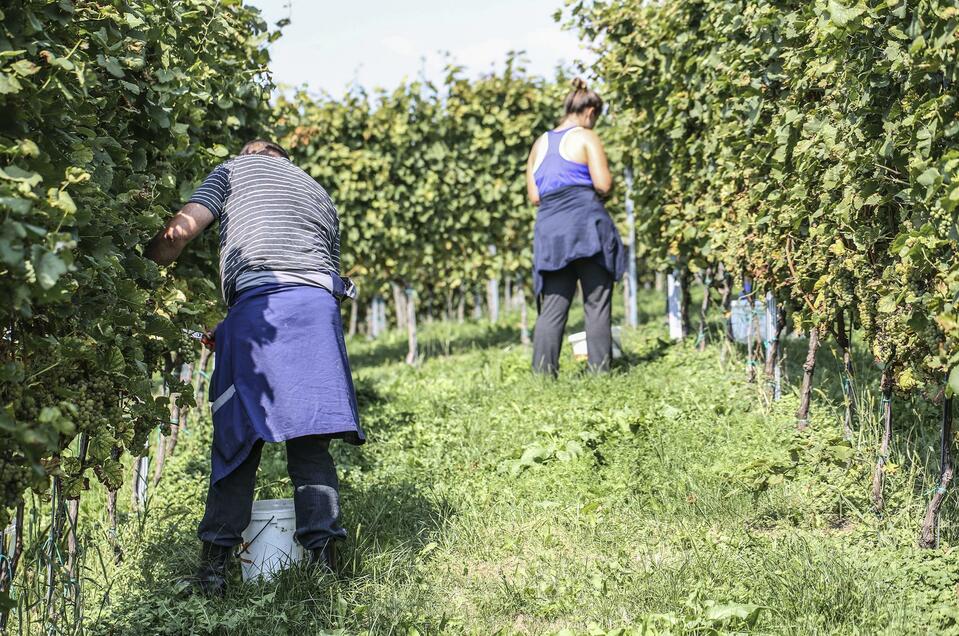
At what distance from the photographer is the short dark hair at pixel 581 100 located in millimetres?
5992

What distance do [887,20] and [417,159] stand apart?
779cm

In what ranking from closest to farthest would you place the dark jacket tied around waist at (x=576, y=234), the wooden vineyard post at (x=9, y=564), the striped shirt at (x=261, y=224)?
the wooden vineyard post at (x=9, y=564) → the striped shirt at (x=261, y=224) → the dark jacket tied around waist at (x=576, y=234)

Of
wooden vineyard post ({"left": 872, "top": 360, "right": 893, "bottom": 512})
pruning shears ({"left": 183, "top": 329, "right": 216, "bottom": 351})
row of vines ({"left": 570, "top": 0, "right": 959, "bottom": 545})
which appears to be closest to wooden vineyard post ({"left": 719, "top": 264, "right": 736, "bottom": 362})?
row of vines ({"left": 570, "top": 0, "right": 959, "bottom": 545})

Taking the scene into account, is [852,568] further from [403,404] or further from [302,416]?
[403,404]

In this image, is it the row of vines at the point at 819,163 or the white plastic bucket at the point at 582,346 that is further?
the white plastic bucket at the point at 582,346

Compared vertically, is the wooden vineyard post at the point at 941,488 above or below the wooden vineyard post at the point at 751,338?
below

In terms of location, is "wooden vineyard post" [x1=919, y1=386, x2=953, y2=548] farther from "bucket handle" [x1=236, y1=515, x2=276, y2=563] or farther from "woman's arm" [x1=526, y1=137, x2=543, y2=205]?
"woman's arm" [x1=526, y1=137, x2=543, y2=205]

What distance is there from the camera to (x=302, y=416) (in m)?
3.37

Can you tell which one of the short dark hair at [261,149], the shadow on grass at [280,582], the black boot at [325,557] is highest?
the short dark hair at [261,149]

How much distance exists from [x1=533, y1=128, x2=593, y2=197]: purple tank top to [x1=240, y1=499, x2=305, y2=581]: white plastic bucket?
314cm

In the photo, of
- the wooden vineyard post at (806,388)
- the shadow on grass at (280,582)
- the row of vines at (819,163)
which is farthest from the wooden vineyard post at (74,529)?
the wooden vineyard post at (806,388)

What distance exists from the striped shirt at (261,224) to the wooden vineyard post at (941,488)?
7.39 ft

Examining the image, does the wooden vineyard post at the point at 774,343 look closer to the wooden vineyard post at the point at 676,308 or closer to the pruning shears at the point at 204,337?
the wooden vineyard post at the point at 676,308

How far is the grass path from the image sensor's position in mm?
3020
